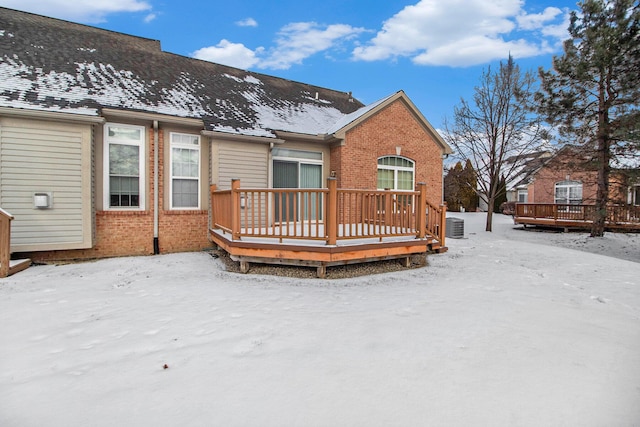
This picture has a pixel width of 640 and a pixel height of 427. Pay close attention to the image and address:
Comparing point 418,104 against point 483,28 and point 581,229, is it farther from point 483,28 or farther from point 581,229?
point 581,229

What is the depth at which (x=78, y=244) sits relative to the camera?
22.8 feet

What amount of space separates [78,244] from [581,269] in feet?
37.0

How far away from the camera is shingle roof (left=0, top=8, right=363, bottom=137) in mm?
7090

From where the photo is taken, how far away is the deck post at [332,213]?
5570 mm

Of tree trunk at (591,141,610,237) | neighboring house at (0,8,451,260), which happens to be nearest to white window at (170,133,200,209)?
neighboring house at (0,8,451,260)

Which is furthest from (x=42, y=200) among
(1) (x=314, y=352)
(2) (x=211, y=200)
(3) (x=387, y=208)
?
(3) (x=387, y=208)

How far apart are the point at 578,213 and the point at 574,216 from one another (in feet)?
0.72

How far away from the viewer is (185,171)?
8195mm

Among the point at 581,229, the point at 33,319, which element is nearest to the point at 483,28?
the point at 581,229

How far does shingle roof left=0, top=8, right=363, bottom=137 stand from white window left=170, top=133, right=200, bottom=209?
0.68m

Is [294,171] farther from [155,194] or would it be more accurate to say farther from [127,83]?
[127,83]

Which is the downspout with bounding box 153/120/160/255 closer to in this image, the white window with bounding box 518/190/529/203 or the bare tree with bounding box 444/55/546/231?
the bare tree with bounding box 444/55/546/231

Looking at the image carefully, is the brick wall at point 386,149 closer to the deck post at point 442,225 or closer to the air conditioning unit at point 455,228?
the air conditioning unit at point 455,228

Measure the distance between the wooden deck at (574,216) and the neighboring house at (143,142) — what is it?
8458 millimetres
